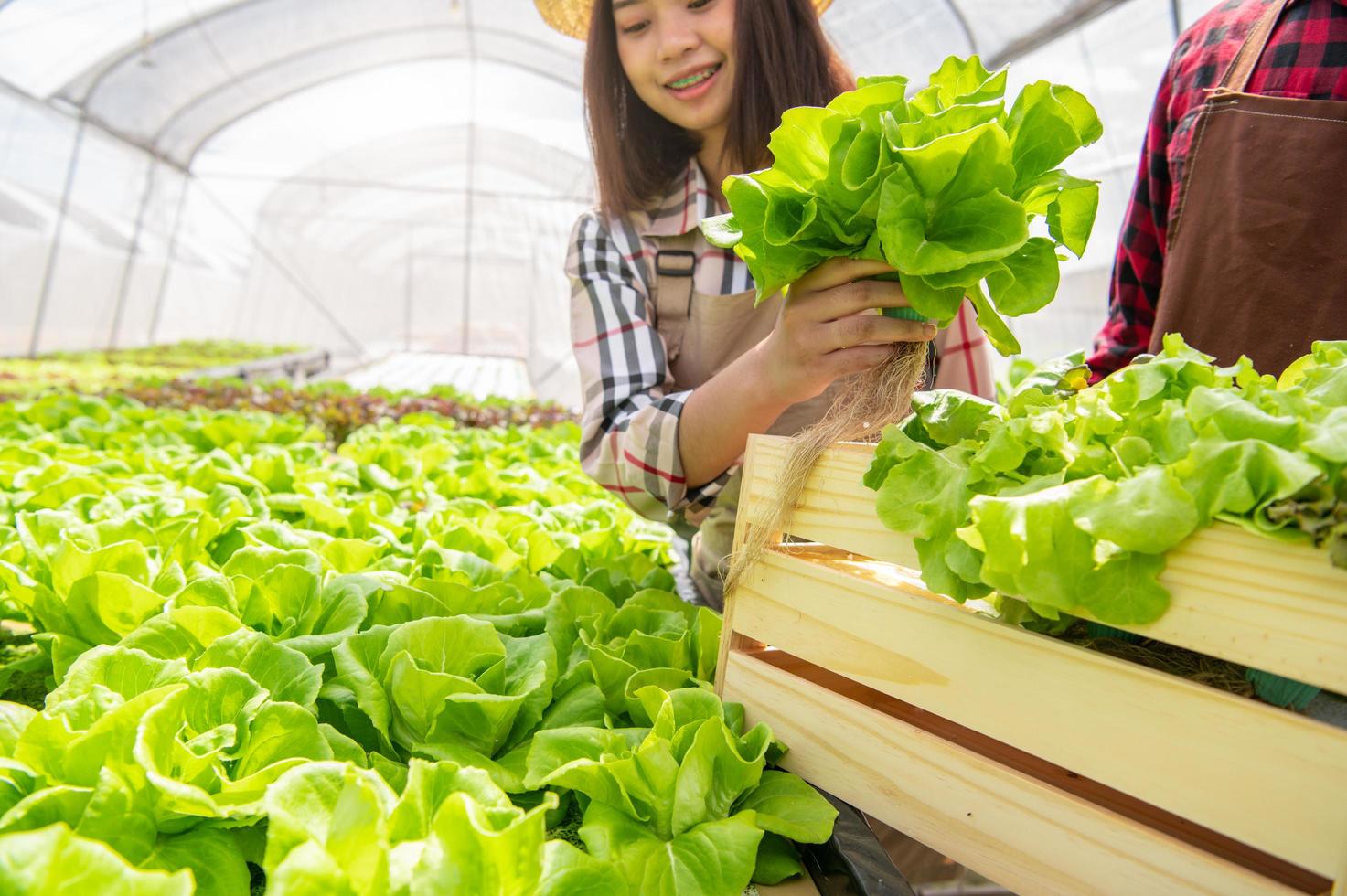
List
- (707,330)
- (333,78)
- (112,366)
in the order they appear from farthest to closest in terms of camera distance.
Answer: (333,78) → (112,366) → (707,330)

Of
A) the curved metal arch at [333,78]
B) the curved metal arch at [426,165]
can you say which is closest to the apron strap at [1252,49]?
the curved metal arch at [333,78]

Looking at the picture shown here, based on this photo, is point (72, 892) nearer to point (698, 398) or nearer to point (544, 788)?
point (544, 788)

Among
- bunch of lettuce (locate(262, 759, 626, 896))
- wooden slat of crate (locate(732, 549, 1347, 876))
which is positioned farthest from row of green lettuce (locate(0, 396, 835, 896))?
wooden slat of crate (locate(732, 549, 1347, 876))

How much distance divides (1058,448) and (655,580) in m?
0.93

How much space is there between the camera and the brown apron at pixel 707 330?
1.77 metres

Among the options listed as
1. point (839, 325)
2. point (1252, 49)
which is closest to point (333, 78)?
point (1252, 49)

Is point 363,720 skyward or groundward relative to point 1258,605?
groundward

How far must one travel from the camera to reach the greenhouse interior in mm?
700

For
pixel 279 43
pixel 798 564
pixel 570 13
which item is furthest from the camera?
pixel 279 43

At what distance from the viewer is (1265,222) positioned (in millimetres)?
1449

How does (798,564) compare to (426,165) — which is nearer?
(798,564)

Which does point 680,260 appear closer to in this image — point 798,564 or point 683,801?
point 798,564

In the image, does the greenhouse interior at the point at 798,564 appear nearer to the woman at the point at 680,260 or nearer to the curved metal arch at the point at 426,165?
the woman at the point at 680,260

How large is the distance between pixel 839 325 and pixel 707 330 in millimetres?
778
